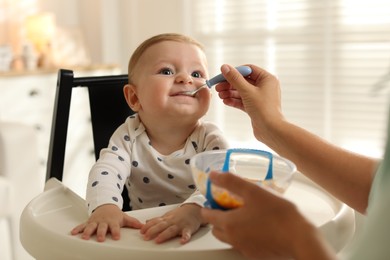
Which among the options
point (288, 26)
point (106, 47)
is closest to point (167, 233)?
point (288, 26)

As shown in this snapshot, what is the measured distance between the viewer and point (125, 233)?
0.86 m

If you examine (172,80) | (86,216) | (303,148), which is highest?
(172,80)

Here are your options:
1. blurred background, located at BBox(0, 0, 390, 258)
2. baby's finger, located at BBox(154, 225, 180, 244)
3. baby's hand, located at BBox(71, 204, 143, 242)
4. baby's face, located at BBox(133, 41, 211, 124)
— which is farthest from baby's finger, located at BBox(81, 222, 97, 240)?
blurred background, located at BBox(0, 0, 390, 258)

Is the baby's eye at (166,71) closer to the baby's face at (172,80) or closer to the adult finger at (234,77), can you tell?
the baby's face at (172,80)

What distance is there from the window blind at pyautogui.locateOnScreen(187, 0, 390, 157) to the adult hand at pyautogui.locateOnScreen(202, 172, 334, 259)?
2107mm

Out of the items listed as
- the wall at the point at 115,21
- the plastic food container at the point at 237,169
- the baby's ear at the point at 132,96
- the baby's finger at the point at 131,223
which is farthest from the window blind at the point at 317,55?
the baby's finger at the point at 131,223

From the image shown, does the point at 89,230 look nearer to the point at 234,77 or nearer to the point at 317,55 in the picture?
the point at 234,77

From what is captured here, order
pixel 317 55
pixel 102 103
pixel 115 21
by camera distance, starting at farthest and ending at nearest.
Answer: pixel 115 21 → pixel 317 55 → pixel 102 103

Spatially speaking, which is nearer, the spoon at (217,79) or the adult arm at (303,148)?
the adult arm at (303,148)

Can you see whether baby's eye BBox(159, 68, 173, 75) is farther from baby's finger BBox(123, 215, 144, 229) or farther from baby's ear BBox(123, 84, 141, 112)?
baby's finger BBox(123, 215, 144, 229)

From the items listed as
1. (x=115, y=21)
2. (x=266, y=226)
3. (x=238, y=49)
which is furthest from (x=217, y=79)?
(x=115, y=21)

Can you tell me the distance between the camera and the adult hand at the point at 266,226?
61 cm

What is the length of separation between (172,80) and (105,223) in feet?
1.24

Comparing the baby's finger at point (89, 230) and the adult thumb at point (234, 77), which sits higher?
the adult thumb at point (234, 77)
